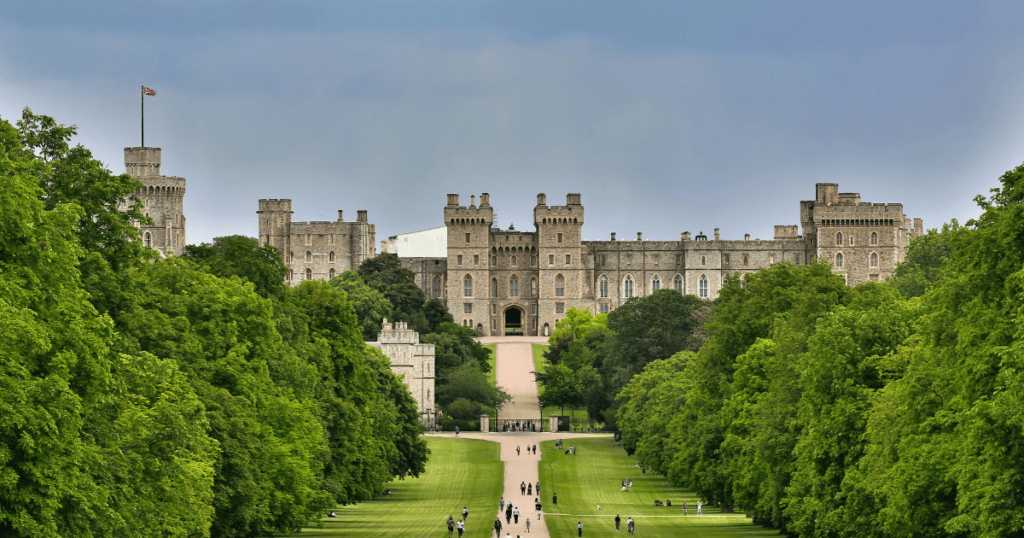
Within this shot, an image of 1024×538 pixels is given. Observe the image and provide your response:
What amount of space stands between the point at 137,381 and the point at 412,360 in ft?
183

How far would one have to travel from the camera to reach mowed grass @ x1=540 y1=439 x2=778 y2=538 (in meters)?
40.9

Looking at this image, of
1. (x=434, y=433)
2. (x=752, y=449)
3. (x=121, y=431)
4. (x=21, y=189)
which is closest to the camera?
(x=21, y=189)

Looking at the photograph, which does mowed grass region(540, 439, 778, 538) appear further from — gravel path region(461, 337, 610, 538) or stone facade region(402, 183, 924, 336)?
stone facade region(402, 183, 924, 336)

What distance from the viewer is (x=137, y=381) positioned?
2248 centimetres

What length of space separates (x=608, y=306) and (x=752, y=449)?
96.7 m

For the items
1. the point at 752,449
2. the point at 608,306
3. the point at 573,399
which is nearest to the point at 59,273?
the point at 752,449

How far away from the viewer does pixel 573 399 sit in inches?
3489

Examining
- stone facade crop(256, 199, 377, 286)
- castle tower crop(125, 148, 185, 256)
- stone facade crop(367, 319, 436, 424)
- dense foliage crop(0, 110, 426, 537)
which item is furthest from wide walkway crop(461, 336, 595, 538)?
castle tower crop(125, 148, 185, 256)

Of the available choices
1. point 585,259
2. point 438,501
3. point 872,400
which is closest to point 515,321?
point 585,259

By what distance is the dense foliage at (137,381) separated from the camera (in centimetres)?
1731

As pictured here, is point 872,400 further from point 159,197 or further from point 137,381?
point 159,197


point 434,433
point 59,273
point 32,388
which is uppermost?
point 59,273

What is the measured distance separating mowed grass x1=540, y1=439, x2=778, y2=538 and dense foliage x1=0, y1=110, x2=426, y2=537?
25.8ft

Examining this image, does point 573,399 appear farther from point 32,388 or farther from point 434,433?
point 32,388
